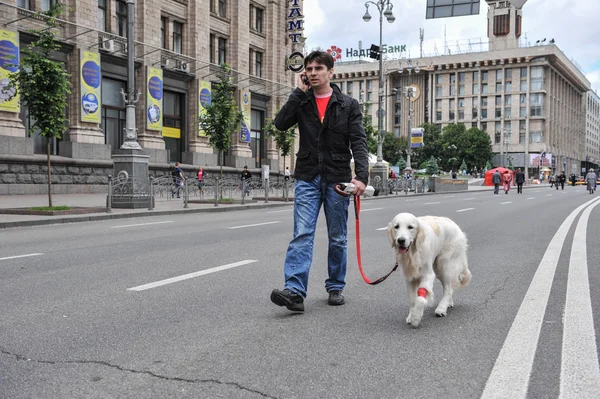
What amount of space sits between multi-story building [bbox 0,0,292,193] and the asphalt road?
18979mm

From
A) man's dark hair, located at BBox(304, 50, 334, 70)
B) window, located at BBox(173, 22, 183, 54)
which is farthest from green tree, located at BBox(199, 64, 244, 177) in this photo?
man's dark hair, located at BBox(304, 50, 334, 70)

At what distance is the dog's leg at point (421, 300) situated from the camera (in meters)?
4.15

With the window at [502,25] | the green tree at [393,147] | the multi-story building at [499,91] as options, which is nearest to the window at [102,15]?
the green tree at [393,147]

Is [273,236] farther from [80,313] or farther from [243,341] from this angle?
[243,341]

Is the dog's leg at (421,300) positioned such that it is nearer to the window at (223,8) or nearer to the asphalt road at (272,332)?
the asphalt road at (272,332)

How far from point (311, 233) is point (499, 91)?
11270 cm

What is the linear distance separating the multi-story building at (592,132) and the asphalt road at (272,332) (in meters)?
152

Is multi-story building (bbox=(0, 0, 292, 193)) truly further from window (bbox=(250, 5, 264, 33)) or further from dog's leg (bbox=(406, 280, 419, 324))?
dog's leg (bbox=(406, 280, 419, 324))

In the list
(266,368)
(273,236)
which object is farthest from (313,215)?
(273,236)

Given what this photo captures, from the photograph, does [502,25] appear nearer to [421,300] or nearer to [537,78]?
[537,78]

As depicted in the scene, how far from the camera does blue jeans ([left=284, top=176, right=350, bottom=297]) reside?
4695 millimetres

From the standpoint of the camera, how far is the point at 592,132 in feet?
519

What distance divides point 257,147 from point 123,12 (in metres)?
15.2

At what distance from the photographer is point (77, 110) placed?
28531 millimetres
